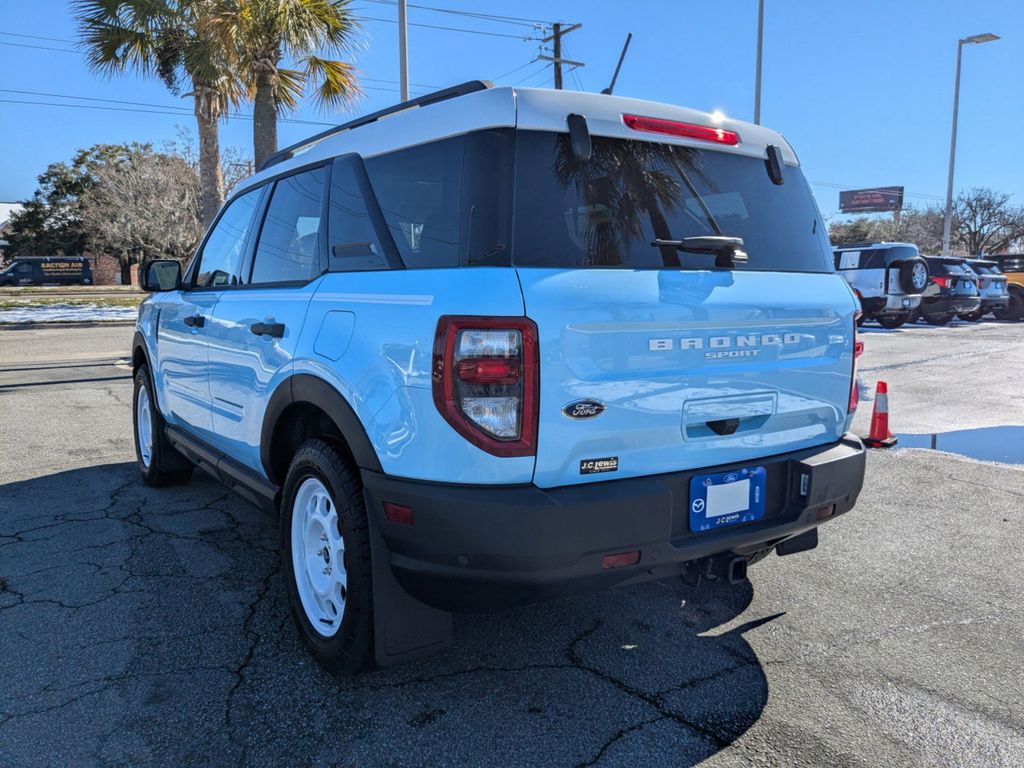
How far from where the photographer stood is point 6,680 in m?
2.82

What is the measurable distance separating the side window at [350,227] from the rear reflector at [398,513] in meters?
0.84

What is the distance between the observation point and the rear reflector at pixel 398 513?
2373 millimetres

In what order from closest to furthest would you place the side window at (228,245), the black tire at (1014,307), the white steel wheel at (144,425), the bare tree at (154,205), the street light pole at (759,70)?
the side window at (228,245)
the white steel wheel at (144,425)
the street light pole at (759,70)
the black tire at (1014,307)
the bare tree at (154,205)

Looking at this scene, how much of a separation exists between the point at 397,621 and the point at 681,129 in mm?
1988

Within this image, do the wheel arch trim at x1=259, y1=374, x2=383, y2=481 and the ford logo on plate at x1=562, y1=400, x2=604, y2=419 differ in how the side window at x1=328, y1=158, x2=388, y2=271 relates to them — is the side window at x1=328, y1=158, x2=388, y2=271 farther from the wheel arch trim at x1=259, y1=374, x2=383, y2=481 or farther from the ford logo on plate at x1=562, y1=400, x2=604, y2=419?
the ford logo on plate at x1=562, y1=400, x2=604, y2=419

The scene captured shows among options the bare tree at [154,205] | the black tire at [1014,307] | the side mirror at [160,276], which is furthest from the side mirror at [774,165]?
the bare tree at [154,205]

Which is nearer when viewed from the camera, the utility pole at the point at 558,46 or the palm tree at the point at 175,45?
the palm tree at the point at 175,45

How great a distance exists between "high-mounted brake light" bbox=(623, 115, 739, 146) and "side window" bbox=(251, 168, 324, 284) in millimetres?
1349

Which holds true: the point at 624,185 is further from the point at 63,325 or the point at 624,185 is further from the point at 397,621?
the point at 63,325

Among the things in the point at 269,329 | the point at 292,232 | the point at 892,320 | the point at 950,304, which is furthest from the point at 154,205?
the point at 269,329

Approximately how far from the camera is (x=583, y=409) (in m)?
2.32

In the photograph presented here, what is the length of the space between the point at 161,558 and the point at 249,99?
44.3 feet

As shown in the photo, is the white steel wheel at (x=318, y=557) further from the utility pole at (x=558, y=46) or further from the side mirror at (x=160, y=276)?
the utility pole at (x=558, y=46)

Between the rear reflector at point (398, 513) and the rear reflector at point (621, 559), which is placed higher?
the rear reflector at point (398, 513)
